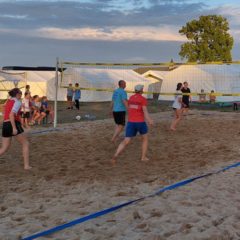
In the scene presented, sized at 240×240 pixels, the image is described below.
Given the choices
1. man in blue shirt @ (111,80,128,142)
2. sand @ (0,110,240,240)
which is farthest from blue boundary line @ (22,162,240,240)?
man in blue shirt @ (111,80,128,142)

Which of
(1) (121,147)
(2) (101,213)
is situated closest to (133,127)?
(1) (121,147)

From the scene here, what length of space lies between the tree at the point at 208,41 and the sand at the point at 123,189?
3275 cm

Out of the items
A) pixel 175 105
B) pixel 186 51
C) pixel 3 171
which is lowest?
pixel 3 171

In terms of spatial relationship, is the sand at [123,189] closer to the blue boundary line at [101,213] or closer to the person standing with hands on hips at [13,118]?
the blue boundary line at [101,213]

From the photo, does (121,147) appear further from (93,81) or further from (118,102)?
(93,81)

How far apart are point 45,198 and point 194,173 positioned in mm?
2396

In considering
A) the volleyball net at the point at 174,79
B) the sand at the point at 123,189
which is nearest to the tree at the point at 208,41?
the volleyball net at the point at 174,79

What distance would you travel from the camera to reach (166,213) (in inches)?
195

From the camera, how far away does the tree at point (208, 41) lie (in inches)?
1665

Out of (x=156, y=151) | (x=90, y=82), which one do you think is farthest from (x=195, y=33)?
(x=156, y=151)

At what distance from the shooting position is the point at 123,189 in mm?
6062

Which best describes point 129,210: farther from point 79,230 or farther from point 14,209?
point 14,209

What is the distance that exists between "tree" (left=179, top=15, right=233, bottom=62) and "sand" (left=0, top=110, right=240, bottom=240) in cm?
3275

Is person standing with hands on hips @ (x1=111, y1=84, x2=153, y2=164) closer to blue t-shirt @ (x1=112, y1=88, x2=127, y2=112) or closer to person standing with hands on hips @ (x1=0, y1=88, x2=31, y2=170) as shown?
person standing with hands on hips @ (x1=0, y1=88, x2=31, y2=170)
